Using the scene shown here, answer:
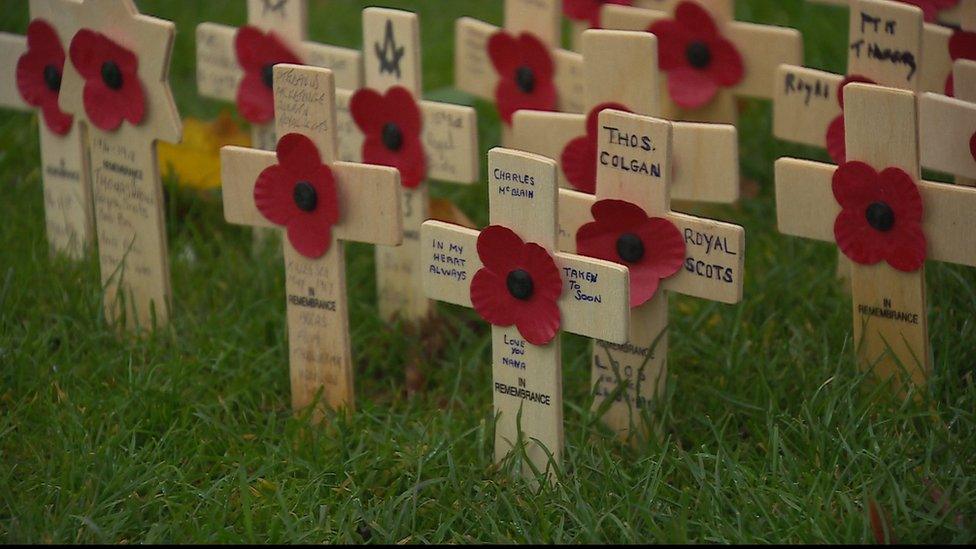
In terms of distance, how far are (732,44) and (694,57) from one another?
0.10m

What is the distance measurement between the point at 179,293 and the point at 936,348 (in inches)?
68.8

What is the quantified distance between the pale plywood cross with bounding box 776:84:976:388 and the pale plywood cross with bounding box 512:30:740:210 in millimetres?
142

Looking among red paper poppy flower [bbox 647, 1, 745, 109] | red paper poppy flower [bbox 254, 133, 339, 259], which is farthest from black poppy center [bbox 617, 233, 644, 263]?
red paper poppy flower [bbox 647, 1, 745, 109]

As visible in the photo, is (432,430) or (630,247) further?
(432,430)

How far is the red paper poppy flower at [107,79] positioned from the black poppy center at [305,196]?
0.50 m

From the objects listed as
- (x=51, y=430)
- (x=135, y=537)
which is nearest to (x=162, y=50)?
(x=51, y=430)

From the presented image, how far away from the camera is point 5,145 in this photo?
150 inches

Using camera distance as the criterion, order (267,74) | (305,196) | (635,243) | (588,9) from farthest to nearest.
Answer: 1. (588,9)
2. (267,74)
3. (305,196)
4. (635,243)

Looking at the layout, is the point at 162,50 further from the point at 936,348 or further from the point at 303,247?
the point at 936,348

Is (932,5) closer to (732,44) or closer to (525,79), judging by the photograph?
(732,44)

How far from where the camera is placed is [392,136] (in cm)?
295

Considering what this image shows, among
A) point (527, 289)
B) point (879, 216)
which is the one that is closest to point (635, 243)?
point (527, 289)

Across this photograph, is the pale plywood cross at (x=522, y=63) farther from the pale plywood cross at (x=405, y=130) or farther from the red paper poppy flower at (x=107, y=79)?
the red paper poppy flower at (x=107, y=79)

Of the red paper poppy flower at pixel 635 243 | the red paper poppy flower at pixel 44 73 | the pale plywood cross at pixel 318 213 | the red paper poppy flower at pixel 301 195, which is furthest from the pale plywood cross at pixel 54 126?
the red paper poppy flower at pixel 635 243
